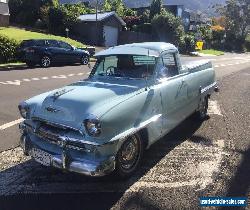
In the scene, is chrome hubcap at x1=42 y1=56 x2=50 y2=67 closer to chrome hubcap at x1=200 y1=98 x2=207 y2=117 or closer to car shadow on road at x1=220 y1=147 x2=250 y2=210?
chrome hubcap at x1=200 y1=98 x2=207 y2=117

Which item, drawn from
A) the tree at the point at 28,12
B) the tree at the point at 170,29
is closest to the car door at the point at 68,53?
the tree at the point at 170,29

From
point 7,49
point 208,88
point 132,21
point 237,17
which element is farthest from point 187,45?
point 208,88

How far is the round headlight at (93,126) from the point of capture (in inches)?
183

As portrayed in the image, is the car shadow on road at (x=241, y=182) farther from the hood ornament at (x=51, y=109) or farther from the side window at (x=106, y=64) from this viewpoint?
the side window at (x=106, y=64)

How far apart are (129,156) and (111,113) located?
85cm

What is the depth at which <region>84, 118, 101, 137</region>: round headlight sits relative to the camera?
4.64 m

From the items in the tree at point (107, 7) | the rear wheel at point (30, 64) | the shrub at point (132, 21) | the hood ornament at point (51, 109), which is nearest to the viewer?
the hood ornament at point (51, 109)

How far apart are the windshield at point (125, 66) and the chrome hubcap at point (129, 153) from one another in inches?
51.1

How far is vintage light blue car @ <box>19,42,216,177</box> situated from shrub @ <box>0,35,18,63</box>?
54.0ft

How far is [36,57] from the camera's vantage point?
68.4 feet

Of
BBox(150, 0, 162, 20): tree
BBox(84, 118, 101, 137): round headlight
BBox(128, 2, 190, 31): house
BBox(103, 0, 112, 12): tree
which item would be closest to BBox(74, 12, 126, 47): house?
BBox(150, 0, 162, 20): tree

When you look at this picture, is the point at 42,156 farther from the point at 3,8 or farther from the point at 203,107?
the point at 3,8

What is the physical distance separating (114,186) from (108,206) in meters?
0.57

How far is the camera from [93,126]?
4672mm
